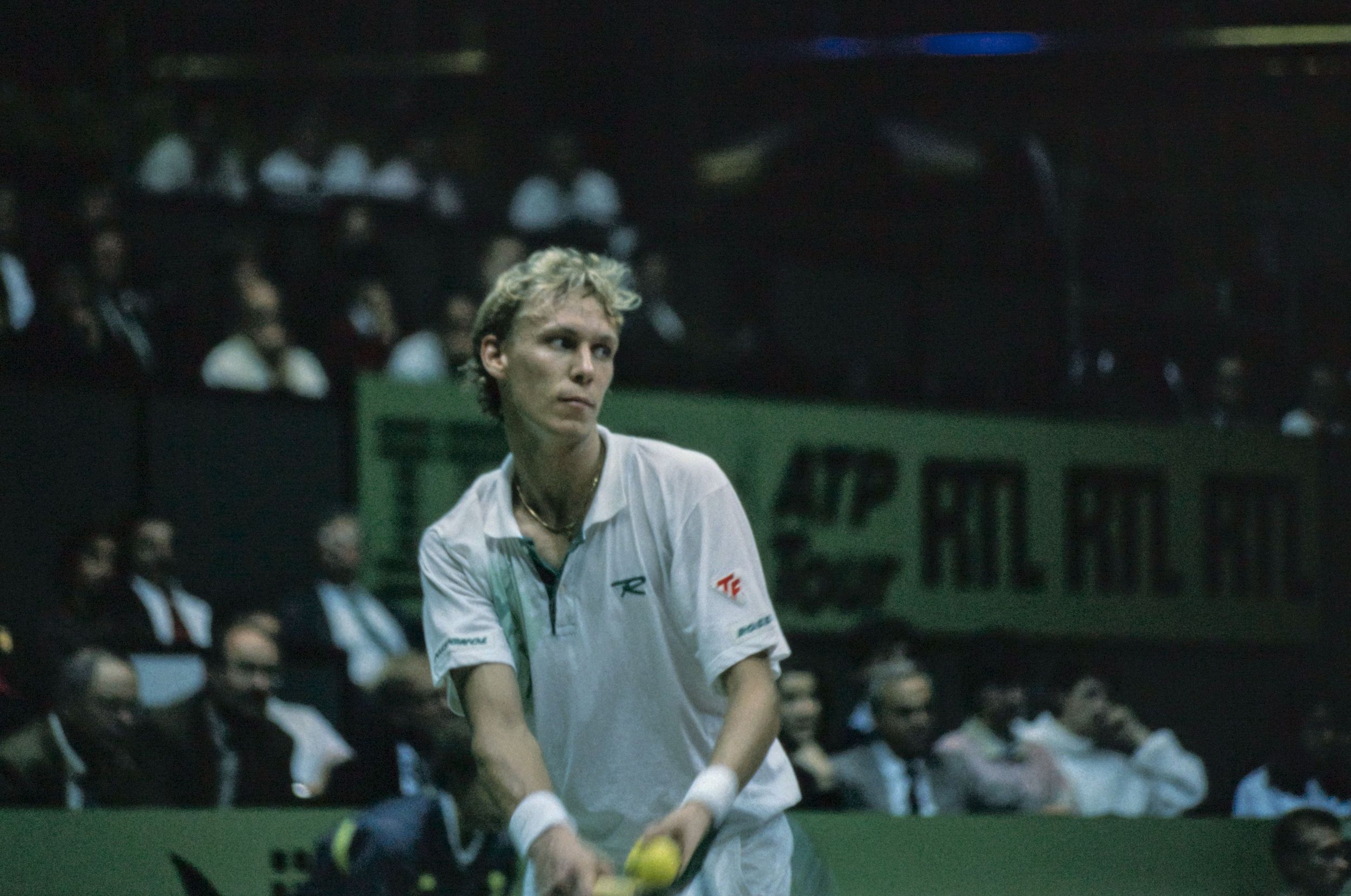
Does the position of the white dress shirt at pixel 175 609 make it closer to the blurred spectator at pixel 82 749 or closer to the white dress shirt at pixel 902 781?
the blurred spectator at pixel 82 749

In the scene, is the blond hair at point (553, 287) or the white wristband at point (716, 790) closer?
the white wristband at point (716, 790)

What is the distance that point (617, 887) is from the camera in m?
2.91

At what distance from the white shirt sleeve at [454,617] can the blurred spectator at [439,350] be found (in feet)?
18.7

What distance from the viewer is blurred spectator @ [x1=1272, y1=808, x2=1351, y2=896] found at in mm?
6621

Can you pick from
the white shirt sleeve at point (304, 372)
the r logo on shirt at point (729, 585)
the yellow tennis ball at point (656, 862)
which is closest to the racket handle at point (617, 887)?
the yellow tennis ball at point (656, 862)

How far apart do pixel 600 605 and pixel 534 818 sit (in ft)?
1.55

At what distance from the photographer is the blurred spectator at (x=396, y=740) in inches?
257

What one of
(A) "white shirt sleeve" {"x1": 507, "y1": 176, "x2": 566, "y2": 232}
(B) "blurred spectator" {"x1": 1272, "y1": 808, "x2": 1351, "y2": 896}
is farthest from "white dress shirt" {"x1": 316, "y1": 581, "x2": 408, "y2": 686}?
(A) "white shirt sleeve" {"x1": 507, "y1": 176, "x2": 566, "y2": 232}

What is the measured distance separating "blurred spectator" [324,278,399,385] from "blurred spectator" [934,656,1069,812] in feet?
12.0

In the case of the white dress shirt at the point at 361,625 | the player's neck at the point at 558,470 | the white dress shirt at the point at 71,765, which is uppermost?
the player's neck at the point at 558,470

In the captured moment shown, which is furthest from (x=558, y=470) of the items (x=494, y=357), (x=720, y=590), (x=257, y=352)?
(x=257, y=352)

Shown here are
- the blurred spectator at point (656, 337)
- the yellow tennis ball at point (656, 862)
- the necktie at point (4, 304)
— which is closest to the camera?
the yellow tennis ball at point (656, 862)

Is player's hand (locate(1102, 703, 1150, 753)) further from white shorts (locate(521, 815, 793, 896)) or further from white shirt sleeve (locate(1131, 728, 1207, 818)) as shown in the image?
white shorts (locate(521, 815, 793, 896))

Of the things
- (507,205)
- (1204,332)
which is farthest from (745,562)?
(507,205)
